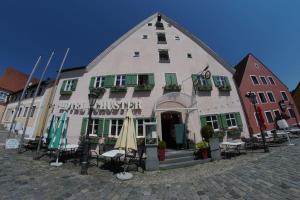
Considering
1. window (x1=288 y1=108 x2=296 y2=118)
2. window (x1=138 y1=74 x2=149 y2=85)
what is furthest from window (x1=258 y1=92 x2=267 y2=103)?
window (x1=138 y1=74 x2=149 y2=85)

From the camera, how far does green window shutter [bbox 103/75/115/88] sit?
13.4 metres

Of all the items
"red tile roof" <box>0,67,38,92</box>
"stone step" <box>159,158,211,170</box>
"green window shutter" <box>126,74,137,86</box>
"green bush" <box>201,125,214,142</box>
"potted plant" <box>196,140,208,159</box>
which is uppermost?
"red tile roof" <box>0,67,38,92</box>

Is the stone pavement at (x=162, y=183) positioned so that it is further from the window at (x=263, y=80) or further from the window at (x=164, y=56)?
the window at (x=263, y=80)

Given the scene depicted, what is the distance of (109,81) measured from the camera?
13625 mm

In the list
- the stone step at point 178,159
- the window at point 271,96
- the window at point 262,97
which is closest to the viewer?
the stone step at point 178,159

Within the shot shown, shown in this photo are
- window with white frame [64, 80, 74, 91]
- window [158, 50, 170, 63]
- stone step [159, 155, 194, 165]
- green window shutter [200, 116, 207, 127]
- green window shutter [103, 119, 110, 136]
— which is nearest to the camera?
stone step [159, 155, 194, 165]

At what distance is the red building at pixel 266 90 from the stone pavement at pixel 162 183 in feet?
43.8

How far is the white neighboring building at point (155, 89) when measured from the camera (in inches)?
496

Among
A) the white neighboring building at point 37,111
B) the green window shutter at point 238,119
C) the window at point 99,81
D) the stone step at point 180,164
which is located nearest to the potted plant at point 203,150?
the stone step at point 180,164

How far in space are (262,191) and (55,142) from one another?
9.90 metres

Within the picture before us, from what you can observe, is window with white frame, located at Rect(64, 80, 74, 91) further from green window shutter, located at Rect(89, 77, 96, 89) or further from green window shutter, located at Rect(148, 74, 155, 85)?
green window shutter, located at Rect(148, 74, 155, 85)

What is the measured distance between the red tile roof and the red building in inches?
1653

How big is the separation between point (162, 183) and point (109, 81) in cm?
1007

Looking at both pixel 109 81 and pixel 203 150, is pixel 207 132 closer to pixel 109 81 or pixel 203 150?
pixel 203 150
